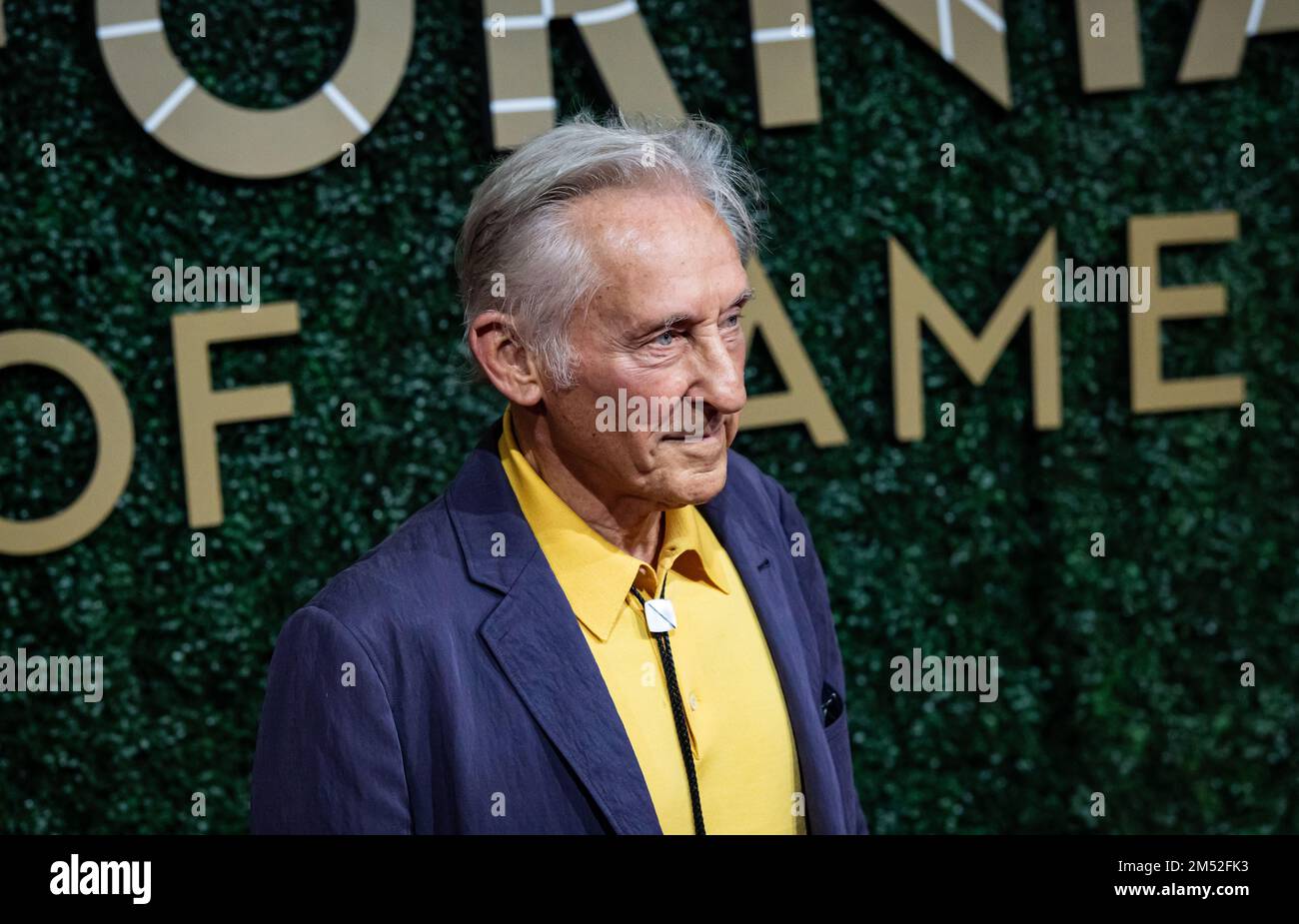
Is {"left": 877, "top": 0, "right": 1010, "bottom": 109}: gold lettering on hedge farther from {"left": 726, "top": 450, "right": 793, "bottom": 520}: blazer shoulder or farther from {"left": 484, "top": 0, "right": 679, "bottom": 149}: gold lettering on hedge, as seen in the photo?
{"left": 726, "top": 450, "right": 793, "bottom": 520}: blazer shoulder

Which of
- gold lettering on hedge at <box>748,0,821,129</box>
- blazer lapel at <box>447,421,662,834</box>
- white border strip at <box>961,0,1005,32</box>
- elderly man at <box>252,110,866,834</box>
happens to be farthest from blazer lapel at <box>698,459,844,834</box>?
white border strip at <box>961,0,1005,32</box>

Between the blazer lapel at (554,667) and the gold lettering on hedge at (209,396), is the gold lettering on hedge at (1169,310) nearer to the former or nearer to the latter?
the gold lettering on hedge at (209,396)

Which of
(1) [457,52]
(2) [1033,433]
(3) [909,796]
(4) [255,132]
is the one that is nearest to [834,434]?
(2) [1033,433]

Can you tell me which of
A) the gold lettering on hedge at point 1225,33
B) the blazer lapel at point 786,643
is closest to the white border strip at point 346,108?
the blazer lapel at point 786,643

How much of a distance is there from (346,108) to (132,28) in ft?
1.39

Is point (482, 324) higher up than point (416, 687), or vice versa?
point (482, 324)

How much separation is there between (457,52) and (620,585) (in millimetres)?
1609

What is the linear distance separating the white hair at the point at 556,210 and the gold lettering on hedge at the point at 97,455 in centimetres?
137

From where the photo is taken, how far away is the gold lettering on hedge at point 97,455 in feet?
8.94

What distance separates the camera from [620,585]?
5.28ft

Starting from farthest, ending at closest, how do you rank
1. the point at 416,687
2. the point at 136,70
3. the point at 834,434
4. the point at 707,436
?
the point at 834,434 < the point at 136,70 < the point at 707,436 < the point at 416,687

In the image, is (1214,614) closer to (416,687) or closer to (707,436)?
(707,436)

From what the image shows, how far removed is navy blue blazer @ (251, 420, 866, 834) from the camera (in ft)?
4.78

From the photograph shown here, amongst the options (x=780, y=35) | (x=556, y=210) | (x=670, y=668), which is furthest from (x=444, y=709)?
(x=780, y=35)
